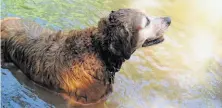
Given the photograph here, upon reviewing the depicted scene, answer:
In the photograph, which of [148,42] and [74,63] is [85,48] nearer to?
[74,63]

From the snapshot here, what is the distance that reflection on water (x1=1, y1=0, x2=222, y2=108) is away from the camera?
9133 millimetres

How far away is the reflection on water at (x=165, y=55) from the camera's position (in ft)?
30.0

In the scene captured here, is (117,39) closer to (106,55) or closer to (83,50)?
(106,55)

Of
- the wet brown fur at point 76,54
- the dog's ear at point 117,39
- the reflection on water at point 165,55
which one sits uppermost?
the dog's ear at point 117,39

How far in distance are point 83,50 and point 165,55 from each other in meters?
3.64

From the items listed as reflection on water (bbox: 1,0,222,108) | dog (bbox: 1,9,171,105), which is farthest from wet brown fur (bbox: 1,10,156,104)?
reflection on water (bbox: 1,0,222,108)

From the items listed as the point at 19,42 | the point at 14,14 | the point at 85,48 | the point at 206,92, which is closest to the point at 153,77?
the point at 206,92

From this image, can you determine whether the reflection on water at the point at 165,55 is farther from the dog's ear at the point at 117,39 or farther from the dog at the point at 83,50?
the dog's ear at the point at 117,39

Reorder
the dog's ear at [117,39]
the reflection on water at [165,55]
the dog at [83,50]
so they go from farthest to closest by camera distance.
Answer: the reflection on water at [165,55] < the dog at [83,50] < the dog's ear at [117,39]

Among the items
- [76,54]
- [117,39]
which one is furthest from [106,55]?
[76,54]

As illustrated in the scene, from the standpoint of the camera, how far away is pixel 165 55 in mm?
10750

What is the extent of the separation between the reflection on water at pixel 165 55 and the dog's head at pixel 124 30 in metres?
1.51

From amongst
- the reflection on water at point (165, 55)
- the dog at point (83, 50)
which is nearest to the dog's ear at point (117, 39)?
the dog at point (83, 50)

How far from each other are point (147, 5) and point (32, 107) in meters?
6.46
